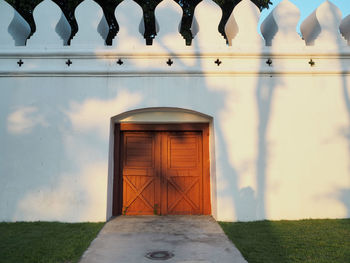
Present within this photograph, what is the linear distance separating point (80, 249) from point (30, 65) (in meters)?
4.06

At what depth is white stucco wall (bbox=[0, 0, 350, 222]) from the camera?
5707 millimetres

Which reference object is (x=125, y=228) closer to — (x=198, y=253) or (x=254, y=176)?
(x=198, y=253)

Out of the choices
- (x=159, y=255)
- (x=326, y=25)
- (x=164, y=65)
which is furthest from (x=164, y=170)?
(x=326, y=25)

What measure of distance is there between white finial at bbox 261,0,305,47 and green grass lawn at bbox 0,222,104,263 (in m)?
5.47

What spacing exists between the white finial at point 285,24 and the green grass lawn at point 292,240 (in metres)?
3.83

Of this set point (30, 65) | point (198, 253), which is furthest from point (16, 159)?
point (198, 253)

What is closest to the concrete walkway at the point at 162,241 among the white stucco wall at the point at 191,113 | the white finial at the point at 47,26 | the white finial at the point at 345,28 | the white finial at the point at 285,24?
the white stucco wall at the point at 191,113

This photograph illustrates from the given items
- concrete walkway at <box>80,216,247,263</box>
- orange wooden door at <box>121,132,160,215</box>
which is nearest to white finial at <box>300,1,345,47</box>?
orange wooden door at <box>121,132,160,215</box>

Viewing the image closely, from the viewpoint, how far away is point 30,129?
19.1ft

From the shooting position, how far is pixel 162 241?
4.47 m

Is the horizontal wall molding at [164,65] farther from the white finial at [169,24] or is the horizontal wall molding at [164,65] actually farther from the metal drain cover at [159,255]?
the metal drain cover at [159,255]

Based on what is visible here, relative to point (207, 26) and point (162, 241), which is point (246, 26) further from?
point (162, 241)

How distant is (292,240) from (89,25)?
5.85 m

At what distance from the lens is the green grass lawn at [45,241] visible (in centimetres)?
371
